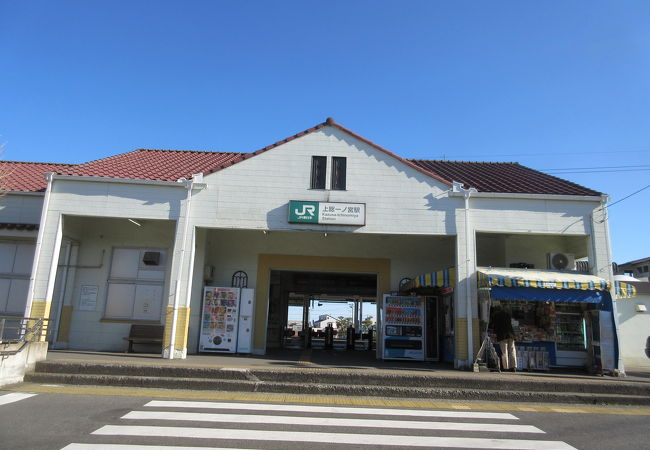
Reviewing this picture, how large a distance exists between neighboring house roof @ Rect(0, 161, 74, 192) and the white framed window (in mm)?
3480

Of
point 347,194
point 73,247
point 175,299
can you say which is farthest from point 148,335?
point 347,194

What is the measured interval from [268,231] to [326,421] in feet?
24.5

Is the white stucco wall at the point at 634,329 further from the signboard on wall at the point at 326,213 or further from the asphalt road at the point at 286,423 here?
the signboard on wall at the point at 326,213

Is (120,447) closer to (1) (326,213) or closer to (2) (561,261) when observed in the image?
(1) (326,213)

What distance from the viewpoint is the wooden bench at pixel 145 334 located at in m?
14.0

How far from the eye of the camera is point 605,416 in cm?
854

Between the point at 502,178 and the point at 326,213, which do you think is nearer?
the point at 326,213

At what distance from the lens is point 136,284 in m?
15.0

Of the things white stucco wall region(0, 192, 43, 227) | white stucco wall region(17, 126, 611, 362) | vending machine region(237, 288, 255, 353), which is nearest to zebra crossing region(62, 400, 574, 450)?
white stucco wall region(17, 126, 611, 362)

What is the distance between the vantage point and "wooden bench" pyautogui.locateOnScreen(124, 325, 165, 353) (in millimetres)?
13961

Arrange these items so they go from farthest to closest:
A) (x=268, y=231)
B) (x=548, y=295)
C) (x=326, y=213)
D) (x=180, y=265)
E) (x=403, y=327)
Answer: (x=403, y=327) < (x=268, y=231) < (x=326, y=213) < (x=180, y=265) < (x=548, y=295)

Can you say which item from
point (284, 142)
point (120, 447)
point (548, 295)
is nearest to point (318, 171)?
point (284, 142)

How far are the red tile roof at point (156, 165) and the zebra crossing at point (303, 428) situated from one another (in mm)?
7319

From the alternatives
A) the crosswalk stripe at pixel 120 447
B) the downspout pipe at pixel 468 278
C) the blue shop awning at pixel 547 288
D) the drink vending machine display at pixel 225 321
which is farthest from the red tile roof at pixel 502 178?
the crosswalk stripe at pixel 120 447
